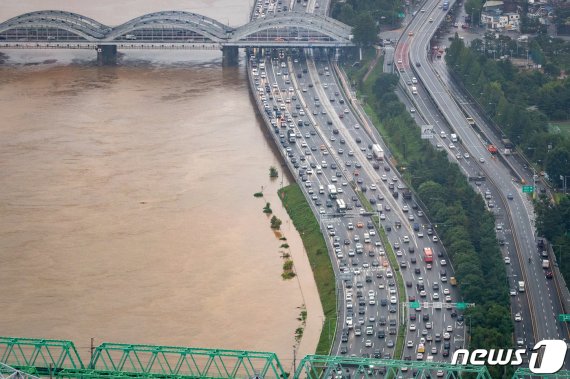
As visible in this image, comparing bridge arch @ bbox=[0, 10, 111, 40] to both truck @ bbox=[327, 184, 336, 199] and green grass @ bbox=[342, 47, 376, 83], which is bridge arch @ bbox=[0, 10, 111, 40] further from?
truck @ bbox=[327, 184, 336, 199]

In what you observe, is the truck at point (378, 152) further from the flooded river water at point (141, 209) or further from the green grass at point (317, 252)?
the green grass at point (317, 252)

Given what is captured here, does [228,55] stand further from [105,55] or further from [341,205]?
[341,205]

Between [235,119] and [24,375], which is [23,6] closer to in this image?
[235,119]

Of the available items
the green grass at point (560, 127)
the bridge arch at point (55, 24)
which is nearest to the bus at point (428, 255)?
the green grass at point (560, 127)

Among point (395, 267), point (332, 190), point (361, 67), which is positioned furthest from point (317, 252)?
point (361, 67)

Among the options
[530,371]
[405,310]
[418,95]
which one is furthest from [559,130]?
[530,371]

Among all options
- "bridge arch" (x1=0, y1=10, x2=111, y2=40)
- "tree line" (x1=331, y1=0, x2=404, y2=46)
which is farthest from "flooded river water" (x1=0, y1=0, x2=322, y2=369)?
"tree line" (x1=331, y1=0, x2=404, y2=46)
